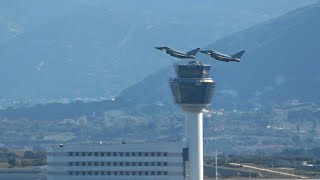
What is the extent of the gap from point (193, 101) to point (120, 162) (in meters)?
6.54

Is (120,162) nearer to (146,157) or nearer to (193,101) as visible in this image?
(146,157)

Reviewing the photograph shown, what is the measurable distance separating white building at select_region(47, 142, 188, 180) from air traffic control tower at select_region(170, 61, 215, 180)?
70cm

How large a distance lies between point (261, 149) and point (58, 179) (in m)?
88.4

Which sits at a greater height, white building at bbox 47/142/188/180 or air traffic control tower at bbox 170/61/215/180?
air traffic control tower at bbox 170/61/215/180

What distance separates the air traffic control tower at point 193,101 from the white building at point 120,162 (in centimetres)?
70

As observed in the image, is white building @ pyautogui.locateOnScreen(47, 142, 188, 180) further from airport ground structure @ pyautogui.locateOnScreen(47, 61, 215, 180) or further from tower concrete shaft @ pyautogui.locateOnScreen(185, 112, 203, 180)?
tower concrete shaft @ pyautogui.locateOnScreen(185, 112, 203, 180)

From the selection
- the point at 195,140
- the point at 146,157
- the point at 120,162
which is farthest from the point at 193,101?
the point at 120,162

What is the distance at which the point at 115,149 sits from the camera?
113562 mm

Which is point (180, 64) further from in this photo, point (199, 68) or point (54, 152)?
point (54, 152)

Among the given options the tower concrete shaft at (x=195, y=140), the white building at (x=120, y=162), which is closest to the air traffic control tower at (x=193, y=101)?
the tower concrete shaft at (x=195, y=140)

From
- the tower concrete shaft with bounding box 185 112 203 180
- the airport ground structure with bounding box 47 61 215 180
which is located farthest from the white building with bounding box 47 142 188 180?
the tower concrete shaft with bounding box 185 112 203 180

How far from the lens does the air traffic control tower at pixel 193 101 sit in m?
113

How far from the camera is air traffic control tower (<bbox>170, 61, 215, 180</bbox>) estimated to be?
372 ft

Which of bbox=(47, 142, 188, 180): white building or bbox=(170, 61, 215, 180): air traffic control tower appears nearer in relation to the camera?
bbox=(47, 142, 188, 180): white building
